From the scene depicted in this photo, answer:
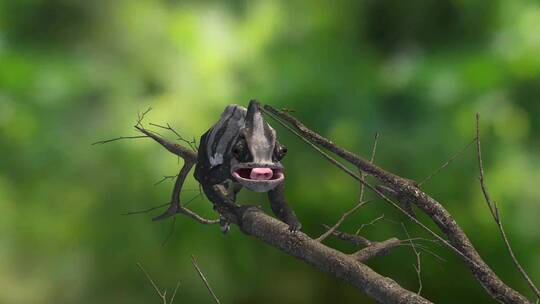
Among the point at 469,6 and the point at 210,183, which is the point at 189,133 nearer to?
the point at 469,6

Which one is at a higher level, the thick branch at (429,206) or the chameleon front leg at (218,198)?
the thick branch at (429,206)

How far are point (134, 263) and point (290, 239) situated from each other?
191 cm

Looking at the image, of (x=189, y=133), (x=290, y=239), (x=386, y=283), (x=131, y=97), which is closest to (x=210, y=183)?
(x=290, y=239)

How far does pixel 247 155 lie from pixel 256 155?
0.08 ft

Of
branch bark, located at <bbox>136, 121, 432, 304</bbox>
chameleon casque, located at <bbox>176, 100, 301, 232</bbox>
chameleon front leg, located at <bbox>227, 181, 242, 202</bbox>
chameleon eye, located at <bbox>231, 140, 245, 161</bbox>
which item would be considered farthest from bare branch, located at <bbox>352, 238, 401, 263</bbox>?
chameleon front leg, located at <bbox>227, 181, 242, 202</bbox>

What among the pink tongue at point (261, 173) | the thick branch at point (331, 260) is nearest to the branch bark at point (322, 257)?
the thick branch at point (331, 260)

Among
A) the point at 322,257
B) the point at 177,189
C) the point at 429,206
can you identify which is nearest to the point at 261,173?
the point at 322,257

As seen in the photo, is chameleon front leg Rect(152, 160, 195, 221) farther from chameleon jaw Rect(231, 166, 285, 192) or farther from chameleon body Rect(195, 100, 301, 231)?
chameleon jaw Rect(231, 166, 285, 192)

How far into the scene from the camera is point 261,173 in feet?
4.17

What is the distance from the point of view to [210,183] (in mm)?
1438

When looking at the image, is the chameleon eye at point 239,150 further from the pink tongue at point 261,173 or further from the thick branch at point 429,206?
the thick branch at point 429,206

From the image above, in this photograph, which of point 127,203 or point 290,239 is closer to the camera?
point 290,239

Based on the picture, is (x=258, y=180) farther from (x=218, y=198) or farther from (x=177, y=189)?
(x=177, y=189)

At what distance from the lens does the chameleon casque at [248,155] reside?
128 centimetres
